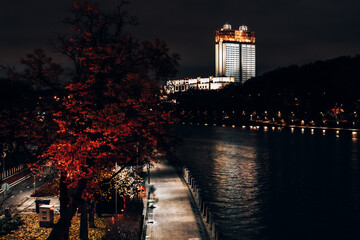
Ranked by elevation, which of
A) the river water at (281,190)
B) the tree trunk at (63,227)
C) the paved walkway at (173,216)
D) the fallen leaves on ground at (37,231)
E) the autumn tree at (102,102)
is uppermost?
the autumn tree at (102,102)

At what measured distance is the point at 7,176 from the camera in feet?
133

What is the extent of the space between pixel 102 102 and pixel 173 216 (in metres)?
11.5

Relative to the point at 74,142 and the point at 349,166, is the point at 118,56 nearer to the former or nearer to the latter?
the point at 74,142

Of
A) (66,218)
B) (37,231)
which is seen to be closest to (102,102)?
(66,218)

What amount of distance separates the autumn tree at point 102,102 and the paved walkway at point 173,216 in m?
6.26

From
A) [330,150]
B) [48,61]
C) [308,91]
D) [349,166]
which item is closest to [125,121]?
[48,61]

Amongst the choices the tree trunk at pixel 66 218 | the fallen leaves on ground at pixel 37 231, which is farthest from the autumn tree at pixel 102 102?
the fallen leaves on ground at pixel 37 231

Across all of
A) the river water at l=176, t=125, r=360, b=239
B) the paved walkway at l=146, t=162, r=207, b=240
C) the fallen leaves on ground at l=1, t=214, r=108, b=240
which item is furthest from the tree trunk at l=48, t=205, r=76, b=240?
the river water at l=176, t=125, r=360, b=239

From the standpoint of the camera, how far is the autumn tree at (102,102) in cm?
1697

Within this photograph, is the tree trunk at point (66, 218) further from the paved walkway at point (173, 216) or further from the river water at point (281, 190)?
the paved walkway at point (173, 216)

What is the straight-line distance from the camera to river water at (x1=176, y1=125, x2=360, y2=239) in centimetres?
2961

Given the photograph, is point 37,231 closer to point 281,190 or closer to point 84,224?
point 84,224

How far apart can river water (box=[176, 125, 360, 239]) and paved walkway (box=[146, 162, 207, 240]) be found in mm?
3680

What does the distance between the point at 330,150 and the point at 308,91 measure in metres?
79.6
